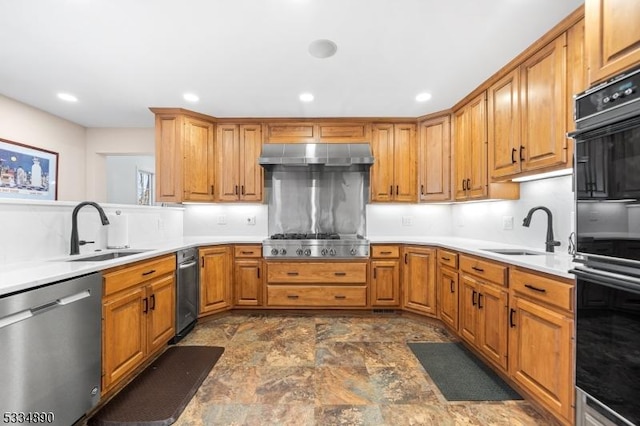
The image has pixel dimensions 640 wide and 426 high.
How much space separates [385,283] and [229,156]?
256 cm

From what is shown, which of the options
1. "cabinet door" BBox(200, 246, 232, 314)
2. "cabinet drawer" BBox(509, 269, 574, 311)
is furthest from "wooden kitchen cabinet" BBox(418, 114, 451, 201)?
"cabinet door" BBox(200, 246, 232, 314)

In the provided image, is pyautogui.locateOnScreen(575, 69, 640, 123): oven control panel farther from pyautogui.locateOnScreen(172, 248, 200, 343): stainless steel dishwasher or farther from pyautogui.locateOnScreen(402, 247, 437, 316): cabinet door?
pyautogui.locateOnScreen(172, 248, 200, 343): stainless steel dishwasher

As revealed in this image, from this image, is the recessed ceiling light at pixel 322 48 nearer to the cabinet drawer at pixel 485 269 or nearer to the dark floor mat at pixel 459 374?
the cabinet drawer at pixel 485 269

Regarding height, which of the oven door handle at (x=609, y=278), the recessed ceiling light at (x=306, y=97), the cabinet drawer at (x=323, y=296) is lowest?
the cabinet drawer at (x=323, y=296)

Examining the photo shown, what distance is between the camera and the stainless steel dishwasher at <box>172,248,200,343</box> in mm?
2717

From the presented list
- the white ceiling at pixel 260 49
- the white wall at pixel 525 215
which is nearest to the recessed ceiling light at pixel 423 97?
the white ceiling at pixel 260 49

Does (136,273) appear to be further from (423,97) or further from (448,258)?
(423,97)

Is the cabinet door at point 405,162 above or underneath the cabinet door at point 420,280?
above

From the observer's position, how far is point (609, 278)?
1.19 meters

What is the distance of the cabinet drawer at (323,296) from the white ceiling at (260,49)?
85.4 inches

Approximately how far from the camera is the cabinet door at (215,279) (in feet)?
10.4

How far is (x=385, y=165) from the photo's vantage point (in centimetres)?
371

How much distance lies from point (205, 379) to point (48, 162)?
151 inches

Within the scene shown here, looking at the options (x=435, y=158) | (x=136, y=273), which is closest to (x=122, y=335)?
(x=136, y=273)
